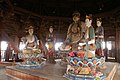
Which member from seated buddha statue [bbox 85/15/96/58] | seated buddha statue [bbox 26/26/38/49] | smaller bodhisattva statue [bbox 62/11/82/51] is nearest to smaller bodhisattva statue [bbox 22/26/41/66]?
seated buddha statue [bbox 26/26/38/49]

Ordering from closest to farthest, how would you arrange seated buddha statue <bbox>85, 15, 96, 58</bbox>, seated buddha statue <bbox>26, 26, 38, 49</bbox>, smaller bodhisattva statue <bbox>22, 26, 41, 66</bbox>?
seated buddha statue <bbox>85, 15, 96, 58</bbox>
smaller bodhisattva statue <bbox>22, 26, 41, 66</bbox>
seated buddha statue <bbox>26, 26, 38, 49</bbox>

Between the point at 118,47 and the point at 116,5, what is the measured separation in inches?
99.6

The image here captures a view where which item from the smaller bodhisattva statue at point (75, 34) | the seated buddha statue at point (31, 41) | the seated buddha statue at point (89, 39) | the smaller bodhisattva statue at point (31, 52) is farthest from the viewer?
the seated buddha statue at point (31, 41)

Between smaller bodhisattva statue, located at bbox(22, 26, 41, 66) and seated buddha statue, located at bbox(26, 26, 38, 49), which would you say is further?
seated buddha statue, located at bbox(26, 26, 38, 49)

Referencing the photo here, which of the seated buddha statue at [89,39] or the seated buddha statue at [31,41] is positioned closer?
the seated buddha statue at [89,39]

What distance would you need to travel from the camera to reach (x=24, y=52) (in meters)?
4.00

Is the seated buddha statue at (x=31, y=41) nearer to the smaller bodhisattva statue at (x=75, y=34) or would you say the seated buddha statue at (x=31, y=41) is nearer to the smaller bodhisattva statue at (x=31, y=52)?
the smaller bodhisattva statue at (x=31, y=52)

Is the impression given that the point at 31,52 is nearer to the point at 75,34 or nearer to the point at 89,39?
the point at 75,34

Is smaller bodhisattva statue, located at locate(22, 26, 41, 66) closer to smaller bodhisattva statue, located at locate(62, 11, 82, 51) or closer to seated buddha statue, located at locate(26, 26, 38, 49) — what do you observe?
seated buddha statue, located at locate(26, 26, 38, 49)

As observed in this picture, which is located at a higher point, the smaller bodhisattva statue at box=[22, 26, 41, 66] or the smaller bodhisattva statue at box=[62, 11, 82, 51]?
the smaller bodhisattva statue at box=[62, 11, 82, 51]

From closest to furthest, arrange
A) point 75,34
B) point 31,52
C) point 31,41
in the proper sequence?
point 75,34 < point 31,52 < point 31,41

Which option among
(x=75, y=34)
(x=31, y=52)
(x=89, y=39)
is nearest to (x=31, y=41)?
(x=31, y=52)

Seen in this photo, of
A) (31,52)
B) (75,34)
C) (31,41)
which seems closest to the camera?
(75,34)

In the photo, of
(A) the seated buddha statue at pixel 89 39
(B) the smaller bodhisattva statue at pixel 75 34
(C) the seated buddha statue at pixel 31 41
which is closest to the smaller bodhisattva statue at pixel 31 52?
(C) the seated buddha statue at pixel 31 41
